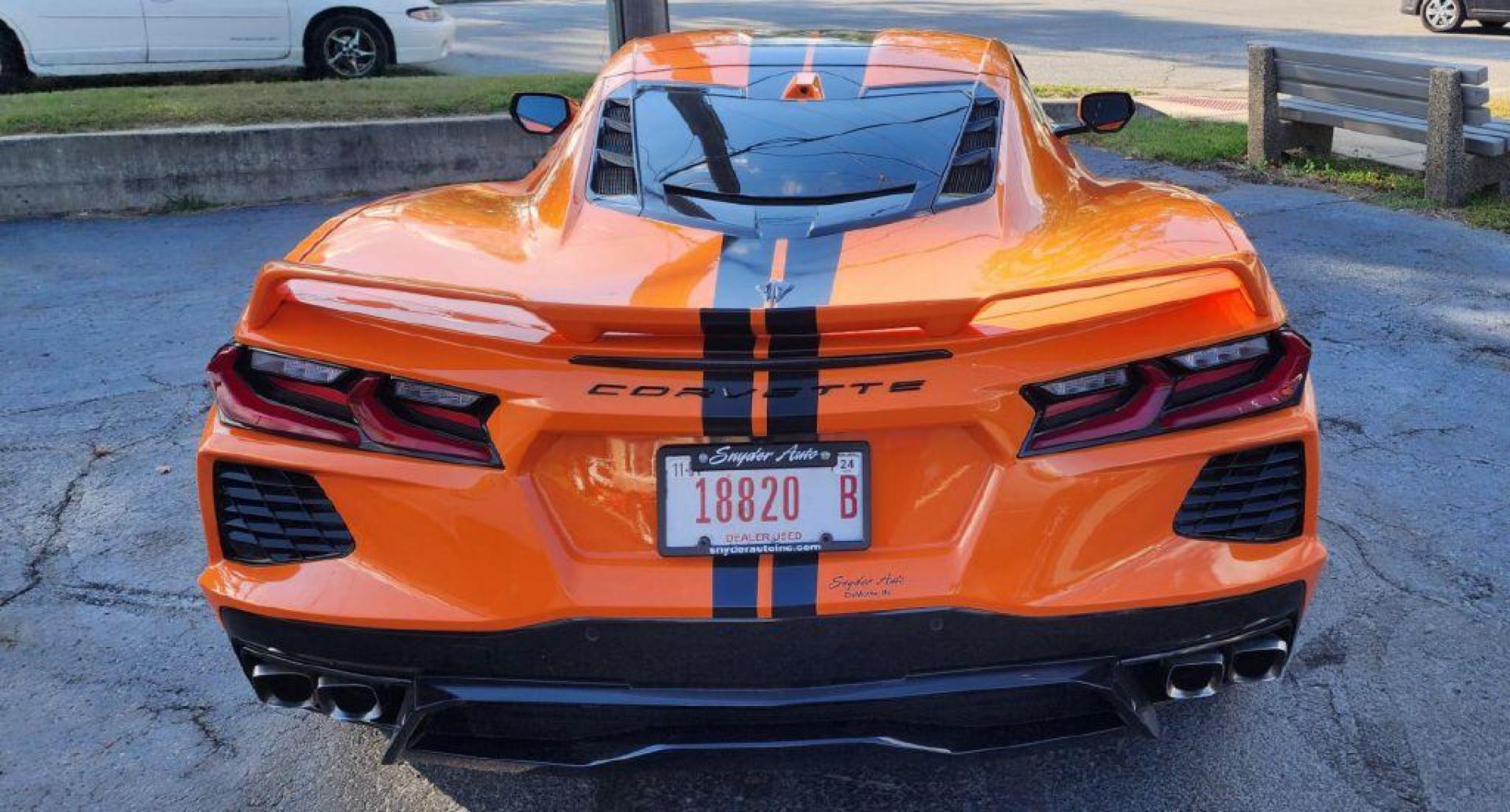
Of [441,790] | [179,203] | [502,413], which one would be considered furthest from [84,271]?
[502,413]

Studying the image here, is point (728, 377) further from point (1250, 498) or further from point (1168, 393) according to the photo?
point (1250, 498)

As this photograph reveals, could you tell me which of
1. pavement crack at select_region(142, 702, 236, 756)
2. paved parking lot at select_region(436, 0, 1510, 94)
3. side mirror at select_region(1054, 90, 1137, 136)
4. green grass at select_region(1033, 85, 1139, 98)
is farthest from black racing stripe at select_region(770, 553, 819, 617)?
paved parking lot at select_region(436, 0, 1510, 94)

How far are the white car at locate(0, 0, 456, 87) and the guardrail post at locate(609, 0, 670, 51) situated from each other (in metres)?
4.77

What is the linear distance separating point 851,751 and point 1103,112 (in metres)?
2.93

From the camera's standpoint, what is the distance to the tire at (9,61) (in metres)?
11.6

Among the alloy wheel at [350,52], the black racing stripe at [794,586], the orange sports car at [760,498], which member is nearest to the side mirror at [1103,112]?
the orange sports car at [760,498]

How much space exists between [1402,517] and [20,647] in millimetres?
3749

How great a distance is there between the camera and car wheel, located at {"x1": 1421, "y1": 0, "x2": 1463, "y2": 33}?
1627 cm

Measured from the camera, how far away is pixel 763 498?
225 cm

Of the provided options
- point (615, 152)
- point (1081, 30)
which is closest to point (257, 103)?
point (615, 152)

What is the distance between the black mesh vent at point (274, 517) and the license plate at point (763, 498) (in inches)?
23.3

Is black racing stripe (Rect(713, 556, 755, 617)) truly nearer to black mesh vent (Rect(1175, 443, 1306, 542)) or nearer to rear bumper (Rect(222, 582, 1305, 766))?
rear bumper (Rect(222, 582, 1305, 766))

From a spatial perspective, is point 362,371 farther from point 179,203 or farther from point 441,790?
point 179,203

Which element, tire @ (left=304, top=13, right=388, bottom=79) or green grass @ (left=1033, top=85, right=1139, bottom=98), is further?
tire @ (left=304, top=13, right=388, bottom=79)
